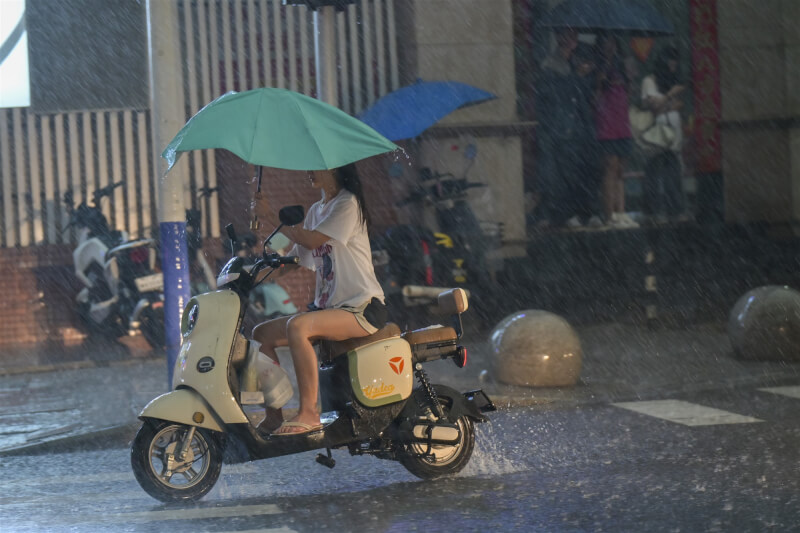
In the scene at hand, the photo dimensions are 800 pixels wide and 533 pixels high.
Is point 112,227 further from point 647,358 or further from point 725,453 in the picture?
point 725,453

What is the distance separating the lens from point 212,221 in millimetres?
13898

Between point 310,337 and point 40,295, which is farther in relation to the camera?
point 40,295

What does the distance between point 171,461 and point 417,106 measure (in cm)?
807

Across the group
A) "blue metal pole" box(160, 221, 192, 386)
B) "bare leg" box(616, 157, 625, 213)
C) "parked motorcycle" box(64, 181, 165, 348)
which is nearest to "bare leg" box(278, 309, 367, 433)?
"blue metal pole" box(160, 221, 192, 386)

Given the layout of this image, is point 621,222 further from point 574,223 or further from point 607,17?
point 607,17

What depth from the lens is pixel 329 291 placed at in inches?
236

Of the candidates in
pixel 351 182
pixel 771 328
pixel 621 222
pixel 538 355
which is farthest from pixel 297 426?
pixel 621 222

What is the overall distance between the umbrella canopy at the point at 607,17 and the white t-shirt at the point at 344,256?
8332 mm

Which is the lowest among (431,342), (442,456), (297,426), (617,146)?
(442,456)

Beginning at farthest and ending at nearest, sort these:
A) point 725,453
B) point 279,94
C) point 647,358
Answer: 1. point 647,358
2. point 725,453
3. point 279,94

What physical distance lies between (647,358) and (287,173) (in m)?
5.52

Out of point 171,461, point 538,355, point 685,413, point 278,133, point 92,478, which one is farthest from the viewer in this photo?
point 538,355

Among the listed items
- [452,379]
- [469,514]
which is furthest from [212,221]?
[469,514]

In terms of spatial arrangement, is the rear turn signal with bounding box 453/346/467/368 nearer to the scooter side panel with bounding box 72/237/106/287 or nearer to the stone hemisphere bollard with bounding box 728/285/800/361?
the stone hemisphere bollard with bounding box 728/285/800/361
